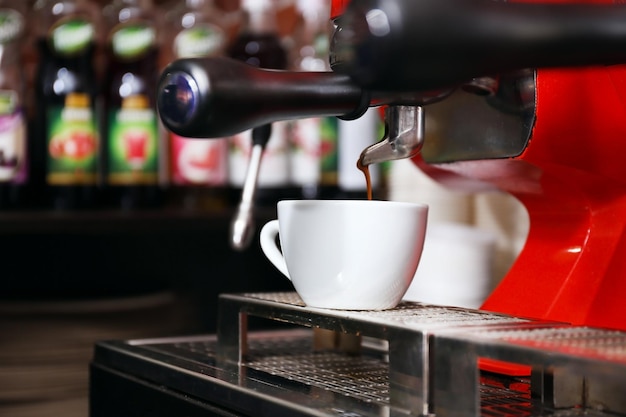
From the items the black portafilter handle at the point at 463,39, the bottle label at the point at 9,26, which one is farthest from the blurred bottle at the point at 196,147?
the black portafilter handle at the point at 463,39

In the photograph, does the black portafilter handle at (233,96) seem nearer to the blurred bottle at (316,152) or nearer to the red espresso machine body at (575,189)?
the red espresso machine body at (575,189)

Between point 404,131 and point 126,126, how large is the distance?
756mm

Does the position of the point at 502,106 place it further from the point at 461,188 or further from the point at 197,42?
the point at 197,42

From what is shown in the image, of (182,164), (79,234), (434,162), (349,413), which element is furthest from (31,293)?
(349,413)

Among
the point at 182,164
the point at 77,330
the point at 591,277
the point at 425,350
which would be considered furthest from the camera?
the point at 182,164

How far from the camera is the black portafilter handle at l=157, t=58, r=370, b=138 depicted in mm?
436

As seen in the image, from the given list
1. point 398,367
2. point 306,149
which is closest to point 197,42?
point 306,149

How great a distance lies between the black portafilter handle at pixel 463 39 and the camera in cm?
32

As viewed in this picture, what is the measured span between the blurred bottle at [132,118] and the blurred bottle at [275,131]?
113 millimetres

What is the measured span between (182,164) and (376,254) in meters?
0.76

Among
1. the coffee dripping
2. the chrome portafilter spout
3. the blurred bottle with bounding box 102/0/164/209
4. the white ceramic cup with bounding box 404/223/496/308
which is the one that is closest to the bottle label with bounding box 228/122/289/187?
the blurred bottle with bounding box 102/0/164/209

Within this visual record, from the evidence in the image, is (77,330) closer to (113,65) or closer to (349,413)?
(113,65)

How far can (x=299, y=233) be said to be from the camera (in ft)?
1.71

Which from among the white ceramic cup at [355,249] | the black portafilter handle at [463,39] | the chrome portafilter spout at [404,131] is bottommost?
the white ceramic cup at [355,249]
